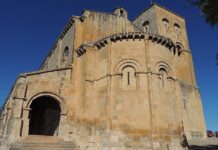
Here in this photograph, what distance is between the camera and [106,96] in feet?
52.1

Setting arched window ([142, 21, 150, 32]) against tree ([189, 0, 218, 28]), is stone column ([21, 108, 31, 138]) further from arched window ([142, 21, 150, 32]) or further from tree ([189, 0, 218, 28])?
arched window ([142, 21, 150, 32])

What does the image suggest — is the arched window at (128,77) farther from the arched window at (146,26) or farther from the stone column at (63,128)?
the arched window at (146,26)

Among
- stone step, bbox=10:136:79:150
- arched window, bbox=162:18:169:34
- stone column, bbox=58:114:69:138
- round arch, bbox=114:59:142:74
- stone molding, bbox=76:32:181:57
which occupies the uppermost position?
arched window, bbox=162:18:169:34

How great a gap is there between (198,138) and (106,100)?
33.3 feet

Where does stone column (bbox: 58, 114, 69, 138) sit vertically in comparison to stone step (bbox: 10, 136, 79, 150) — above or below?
above

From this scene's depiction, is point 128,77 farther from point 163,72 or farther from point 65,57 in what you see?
point 65,57

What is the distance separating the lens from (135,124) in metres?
14.7

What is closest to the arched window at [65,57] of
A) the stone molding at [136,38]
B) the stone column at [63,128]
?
the stone molding at [136,38]

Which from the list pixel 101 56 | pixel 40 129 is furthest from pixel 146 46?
pixel 40 129

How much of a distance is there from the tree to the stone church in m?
6.17

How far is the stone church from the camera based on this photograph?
48.3 feet

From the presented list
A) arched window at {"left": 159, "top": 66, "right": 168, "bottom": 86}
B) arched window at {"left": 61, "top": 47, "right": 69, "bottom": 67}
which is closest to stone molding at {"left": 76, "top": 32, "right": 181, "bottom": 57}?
arched window at {"left": 159, "top": 66, "right": 168, "bottom": 86}

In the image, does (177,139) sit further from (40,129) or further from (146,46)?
(40,129)

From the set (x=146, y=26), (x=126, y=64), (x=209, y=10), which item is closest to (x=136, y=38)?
(x=126, y=64)
